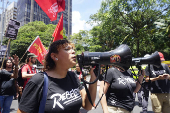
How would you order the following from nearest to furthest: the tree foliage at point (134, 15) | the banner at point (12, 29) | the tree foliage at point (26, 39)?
the banner at point (12, 29)
the tree foliage at point (134, 15)
the tree foliage at point (26, 39)

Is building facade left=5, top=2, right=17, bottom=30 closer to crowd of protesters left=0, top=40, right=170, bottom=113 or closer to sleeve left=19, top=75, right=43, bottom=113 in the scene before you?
crowd of protesters left=0, top=40, right=170, bottom=113

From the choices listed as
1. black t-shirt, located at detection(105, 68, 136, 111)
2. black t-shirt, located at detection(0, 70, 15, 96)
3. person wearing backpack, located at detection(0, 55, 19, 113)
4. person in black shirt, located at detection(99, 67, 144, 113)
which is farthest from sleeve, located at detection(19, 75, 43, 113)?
black t-shirt, located at detection(0, 70, 15, 96)

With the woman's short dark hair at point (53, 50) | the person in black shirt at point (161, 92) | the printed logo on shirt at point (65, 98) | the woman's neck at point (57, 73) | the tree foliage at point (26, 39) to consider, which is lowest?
the person in black shirt at point (161, 92)

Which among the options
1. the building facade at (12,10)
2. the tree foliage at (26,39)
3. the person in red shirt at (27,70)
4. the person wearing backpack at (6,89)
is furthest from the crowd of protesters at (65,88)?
the tree foliage at (26,39)

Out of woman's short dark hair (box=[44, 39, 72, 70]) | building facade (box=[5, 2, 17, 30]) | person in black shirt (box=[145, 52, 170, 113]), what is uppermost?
building facade (box=[5, 2, 17, 30])

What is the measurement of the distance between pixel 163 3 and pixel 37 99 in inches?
610

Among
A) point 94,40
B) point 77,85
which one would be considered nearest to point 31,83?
point 77,85

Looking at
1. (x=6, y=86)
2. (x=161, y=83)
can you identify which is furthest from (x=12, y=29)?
(x=161, y=83)

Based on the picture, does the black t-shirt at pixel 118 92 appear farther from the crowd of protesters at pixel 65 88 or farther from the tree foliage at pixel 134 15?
the tree foliage at pixel 134 15

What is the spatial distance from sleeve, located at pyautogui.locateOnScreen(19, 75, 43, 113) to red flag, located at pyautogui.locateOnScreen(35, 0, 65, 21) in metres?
3.67

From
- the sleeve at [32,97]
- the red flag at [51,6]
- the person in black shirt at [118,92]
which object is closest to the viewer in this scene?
the sleeve at [32,97]

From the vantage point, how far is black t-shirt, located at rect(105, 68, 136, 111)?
7.27 feet

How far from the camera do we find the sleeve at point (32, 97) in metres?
1.30

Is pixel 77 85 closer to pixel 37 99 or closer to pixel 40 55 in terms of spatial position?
pixel 37 99
